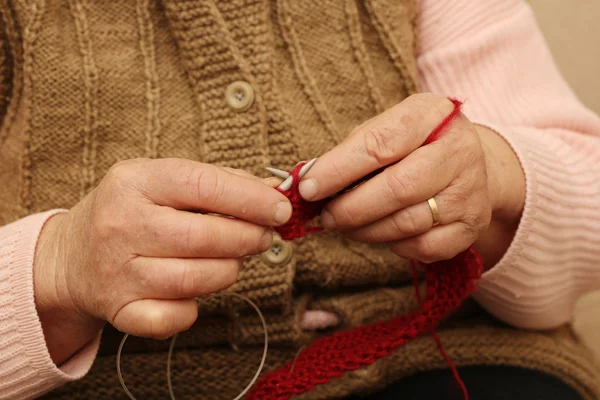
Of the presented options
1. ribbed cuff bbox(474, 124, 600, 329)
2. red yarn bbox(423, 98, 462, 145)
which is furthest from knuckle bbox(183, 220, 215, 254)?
ribbed cuff bbox(474, 124, 600, 329)

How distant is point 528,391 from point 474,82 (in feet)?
1.36

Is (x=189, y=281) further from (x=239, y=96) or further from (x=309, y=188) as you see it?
(x=239, y=96)

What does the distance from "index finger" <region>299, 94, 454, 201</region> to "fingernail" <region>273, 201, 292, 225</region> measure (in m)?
0.02

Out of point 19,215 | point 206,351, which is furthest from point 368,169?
point 19,215

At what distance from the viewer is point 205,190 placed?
458mm

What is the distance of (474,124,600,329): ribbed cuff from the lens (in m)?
0.65

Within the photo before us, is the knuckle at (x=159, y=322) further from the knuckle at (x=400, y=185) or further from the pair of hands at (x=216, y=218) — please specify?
the knuckle at (x=400, y=185)

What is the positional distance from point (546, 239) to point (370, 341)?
0.25 m

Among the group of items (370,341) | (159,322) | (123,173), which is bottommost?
(370,341)

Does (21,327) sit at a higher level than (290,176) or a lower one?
lower

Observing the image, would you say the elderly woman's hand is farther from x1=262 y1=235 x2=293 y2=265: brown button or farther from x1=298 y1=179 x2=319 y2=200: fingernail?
x1=262 y1=235 x2=293 y2=265: brown button

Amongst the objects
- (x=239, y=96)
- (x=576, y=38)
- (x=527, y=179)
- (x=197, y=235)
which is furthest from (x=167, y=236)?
(x=576, y=38)

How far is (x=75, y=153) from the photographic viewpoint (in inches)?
25.8

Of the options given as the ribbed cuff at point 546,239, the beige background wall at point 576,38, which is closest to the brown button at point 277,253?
the ribbed cuff at point 546,239
